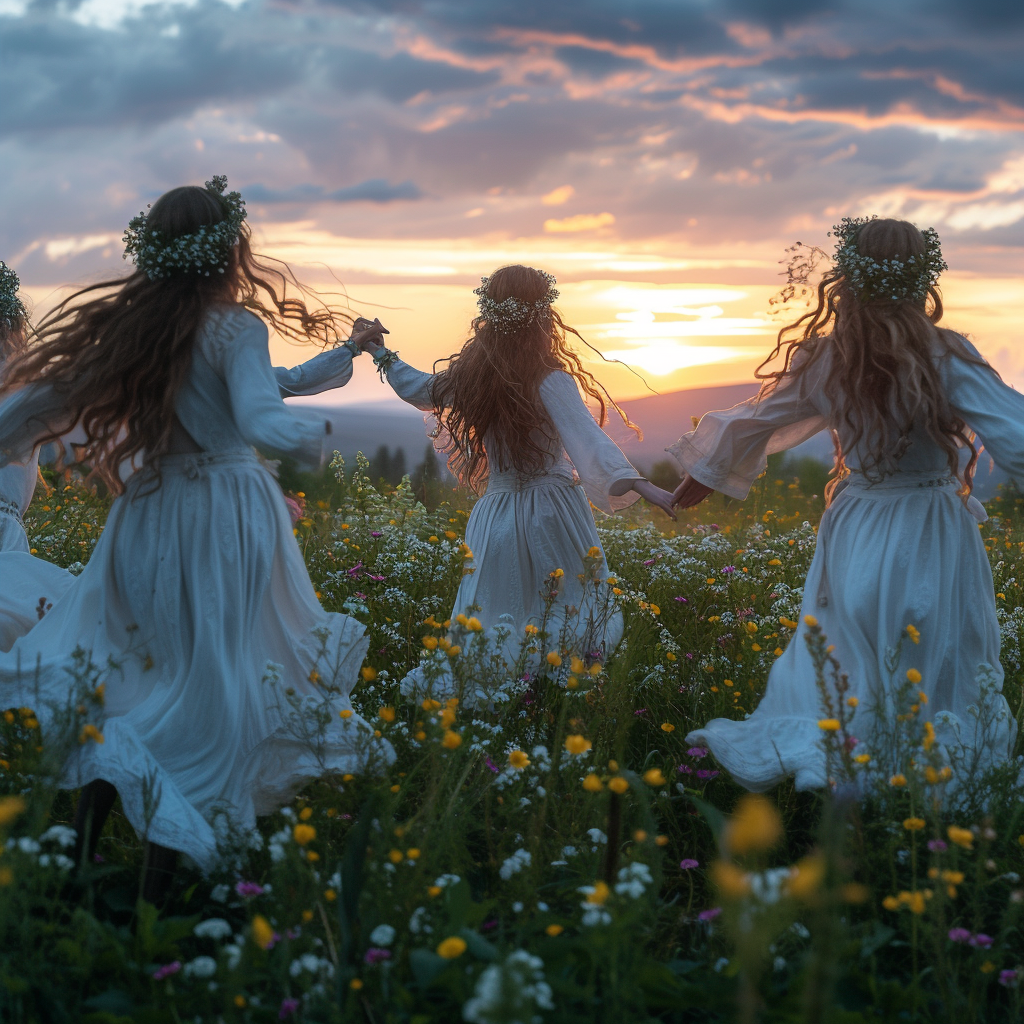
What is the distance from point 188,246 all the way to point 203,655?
4.38ft

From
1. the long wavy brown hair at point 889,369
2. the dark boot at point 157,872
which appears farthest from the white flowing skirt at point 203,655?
the long wavy brown hair at point 889,369

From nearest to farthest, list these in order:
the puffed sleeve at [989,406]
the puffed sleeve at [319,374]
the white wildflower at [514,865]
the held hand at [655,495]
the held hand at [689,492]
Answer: the white wildflower at [514,865] → the puffed sleeve at [989,406] → the held hand at [655,495] → the held hand at [689,492] → the puffed sleeve at [319,374]

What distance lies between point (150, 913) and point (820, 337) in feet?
10.00

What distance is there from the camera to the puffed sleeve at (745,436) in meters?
4.02

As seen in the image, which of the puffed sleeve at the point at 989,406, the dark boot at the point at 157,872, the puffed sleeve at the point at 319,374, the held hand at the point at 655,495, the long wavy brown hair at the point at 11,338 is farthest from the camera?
the long wavy brown hair at the point at 11,338

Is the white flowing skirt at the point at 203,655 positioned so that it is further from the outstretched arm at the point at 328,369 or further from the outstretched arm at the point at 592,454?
the outstretched arm at the point at 592,454

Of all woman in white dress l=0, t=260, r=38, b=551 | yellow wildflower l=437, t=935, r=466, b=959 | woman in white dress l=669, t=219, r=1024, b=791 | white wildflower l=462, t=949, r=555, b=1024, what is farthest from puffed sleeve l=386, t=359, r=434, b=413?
white wildflower l=462, t=949, r=555, b=1024

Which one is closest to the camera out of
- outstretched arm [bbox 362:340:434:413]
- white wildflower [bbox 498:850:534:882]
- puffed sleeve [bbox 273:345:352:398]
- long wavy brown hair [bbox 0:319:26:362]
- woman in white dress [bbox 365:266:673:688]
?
white wildflower [bbox 498:850:534:882]

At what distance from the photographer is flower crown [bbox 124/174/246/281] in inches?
126

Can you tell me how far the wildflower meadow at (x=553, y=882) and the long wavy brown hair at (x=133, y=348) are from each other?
0.77 metres

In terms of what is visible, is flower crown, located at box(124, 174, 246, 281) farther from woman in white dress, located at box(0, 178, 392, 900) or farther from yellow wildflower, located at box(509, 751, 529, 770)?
yellow wildflower, located at box(509, 751, 529, 770)

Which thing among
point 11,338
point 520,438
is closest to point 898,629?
point 520,438

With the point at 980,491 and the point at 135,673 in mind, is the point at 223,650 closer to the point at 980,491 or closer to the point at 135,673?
the point at 135,673

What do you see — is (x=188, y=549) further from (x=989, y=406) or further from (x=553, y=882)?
(x=989, y=406)
